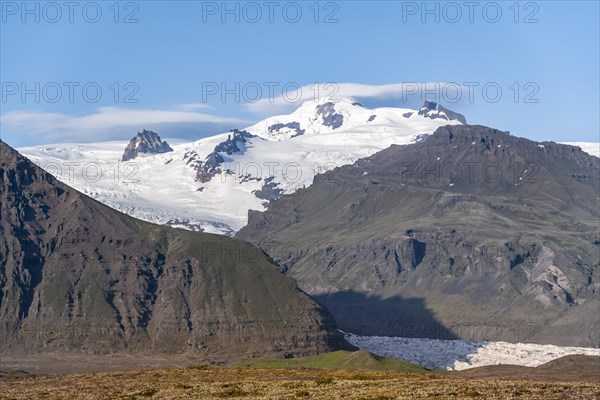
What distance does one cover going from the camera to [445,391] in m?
133

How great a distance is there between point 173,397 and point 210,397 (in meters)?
5.16

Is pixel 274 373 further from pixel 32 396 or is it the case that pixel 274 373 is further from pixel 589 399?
pixel 589 399

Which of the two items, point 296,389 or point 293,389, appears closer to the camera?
point 296,389

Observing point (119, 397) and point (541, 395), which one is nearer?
point (541, 395)

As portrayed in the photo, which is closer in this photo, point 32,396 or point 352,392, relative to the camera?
point 352,392

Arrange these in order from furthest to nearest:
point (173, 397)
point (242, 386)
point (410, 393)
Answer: point (242, 386) < point (173, 397) < point (410, 393)

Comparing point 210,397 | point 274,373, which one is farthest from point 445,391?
point 274,373

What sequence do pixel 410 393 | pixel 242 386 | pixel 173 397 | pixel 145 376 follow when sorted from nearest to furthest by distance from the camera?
pixel 410 393, pixel 173 397, pixel 242 386, pixel 145 376

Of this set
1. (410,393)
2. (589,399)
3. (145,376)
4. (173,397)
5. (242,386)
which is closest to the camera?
(589,399)

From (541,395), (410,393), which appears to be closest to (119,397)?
(410,393)

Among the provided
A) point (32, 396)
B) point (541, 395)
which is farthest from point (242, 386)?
point (541, 395)

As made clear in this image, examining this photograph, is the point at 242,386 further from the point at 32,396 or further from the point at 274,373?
the point at 274,373

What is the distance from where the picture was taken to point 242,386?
502 ft

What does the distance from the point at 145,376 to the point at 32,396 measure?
137ft
